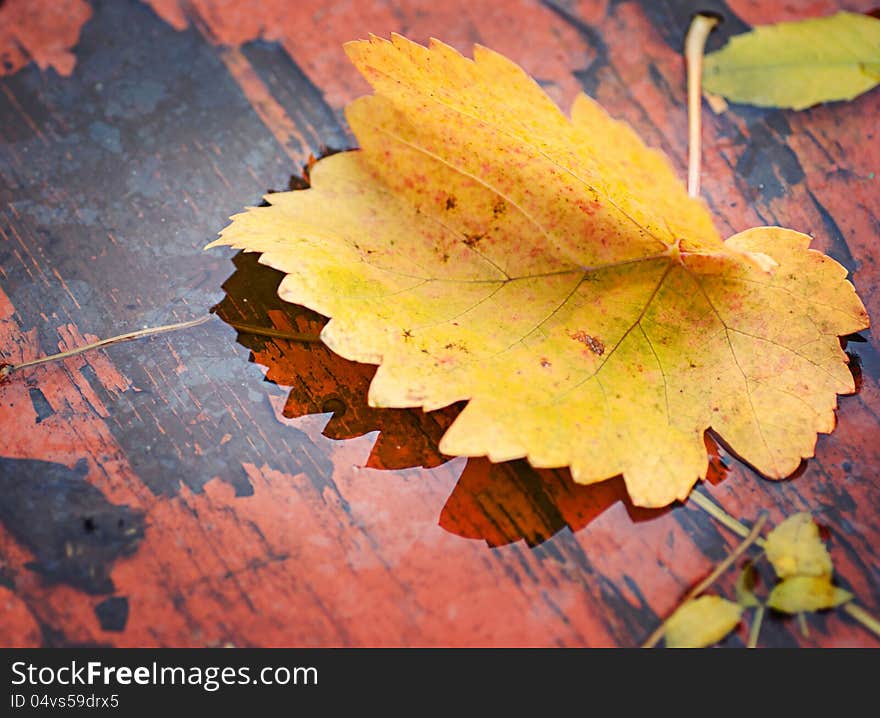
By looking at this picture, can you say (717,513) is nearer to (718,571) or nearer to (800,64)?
(718,571)

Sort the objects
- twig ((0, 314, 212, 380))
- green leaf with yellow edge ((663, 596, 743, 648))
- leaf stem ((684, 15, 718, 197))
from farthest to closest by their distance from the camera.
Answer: leaf stem ((684, 15, 718, 197)), twig ((0, 314, 212, 380)), green leaf with yellow edge ((663, 596, 743, 648))

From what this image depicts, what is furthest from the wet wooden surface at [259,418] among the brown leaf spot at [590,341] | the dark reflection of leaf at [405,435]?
the brown leaf spot at [590,341]

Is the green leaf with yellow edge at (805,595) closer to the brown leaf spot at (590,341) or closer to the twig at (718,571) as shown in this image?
the twig at (718,571)

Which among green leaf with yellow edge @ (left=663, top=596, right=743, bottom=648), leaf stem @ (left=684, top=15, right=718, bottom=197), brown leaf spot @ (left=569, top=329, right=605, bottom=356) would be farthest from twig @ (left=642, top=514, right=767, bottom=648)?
leaf stem @ (left=684, top=15, right=718, bottom=197)

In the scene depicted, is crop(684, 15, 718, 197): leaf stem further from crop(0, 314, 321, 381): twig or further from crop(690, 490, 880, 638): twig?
crop(0, 314, 321, 381): twig

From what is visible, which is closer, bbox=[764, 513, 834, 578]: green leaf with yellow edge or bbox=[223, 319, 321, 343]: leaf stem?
bbox=[764, 513, 834, 578]: green leaf with yellow edge

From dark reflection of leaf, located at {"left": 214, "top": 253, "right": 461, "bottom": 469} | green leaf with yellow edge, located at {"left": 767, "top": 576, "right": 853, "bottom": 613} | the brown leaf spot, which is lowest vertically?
dark reflection of leaf, located at {"left": 214, "top": 253, "right": 461, "bottom": 469}

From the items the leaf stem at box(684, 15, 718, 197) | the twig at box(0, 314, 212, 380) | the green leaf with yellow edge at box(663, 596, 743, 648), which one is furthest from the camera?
the leaf stem at box(684, 15, 718, 197)
